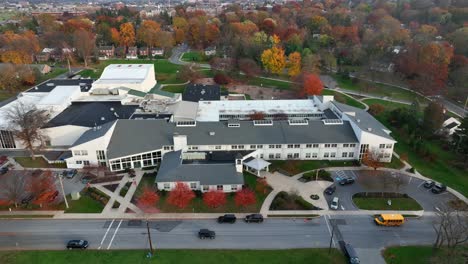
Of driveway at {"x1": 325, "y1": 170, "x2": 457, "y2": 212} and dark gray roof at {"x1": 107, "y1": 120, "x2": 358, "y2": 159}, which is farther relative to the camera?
dark gray roof at {"x1": 107, "y1": 120, "x2": 358, "y2": 159}

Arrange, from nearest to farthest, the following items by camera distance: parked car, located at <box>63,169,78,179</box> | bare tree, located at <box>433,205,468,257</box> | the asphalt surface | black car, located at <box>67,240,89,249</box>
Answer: bare tree, located at <box>433,205,468,257</box>
black car, located at <box>67,240,89,249</box>
the asphalt surface
parked car, located at <box>63,169,78,179</box>

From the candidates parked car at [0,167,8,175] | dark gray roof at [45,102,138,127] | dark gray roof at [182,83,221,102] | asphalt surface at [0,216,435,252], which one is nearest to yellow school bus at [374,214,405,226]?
asphalt surface at [0,216,435,252]

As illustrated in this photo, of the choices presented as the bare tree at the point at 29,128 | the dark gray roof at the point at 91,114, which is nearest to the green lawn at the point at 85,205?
the bare tree at the point at 29,128

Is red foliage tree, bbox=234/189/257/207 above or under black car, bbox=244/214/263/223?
above

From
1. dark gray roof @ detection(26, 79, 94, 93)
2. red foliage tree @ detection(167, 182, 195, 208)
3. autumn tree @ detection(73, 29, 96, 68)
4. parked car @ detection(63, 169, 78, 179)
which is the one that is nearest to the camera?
red foliage tree @ detection(167, 182, 195, 208)

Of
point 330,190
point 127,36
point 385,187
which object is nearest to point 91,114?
point 330,190

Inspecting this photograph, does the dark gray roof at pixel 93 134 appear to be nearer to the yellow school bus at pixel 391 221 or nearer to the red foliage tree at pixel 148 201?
Result: the red foliage tree at pixel 148 201

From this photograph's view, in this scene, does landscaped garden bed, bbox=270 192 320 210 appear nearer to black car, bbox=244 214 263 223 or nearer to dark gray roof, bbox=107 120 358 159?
black car, bbox=244 214 263 223

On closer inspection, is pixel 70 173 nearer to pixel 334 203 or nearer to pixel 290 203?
pixel 290 203
